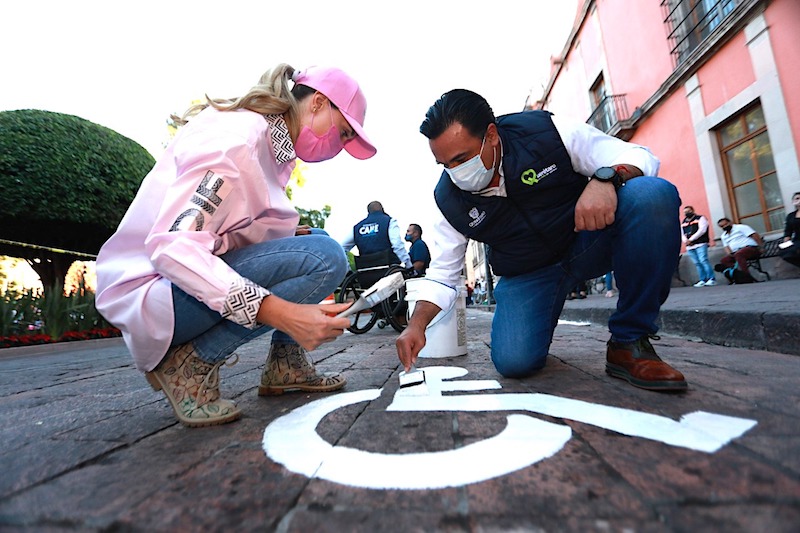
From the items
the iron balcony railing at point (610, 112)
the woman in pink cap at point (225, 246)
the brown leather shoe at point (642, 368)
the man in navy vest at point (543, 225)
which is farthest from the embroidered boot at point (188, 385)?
the iron balcony railing at point (610, 112)

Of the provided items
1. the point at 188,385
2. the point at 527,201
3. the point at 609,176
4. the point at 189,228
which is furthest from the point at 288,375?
the point at 609,176

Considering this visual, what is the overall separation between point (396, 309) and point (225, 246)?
4.04m

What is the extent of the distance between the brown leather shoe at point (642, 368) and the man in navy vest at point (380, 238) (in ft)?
12.9

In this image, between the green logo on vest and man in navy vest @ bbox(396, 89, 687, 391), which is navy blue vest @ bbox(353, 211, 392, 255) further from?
the green logo on vest

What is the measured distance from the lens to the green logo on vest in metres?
2.08

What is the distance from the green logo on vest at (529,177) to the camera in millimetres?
2084

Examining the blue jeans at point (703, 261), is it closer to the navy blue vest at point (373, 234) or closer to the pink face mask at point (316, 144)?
the navy blue vest at point (373, 234)

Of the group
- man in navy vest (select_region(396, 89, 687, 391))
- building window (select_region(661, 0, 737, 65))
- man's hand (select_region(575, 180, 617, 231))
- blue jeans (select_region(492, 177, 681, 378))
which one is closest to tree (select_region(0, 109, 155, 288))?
man in navy vest (select_region(396, 89, 687, 391))

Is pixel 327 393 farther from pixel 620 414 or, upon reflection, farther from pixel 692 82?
pixel 692 82

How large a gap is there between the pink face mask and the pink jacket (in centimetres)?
12

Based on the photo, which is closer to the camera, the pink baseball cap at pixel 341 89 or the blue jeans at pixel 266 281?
the blue jeans at pixel 266 281

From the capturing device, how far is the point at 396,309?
5559 millimetres

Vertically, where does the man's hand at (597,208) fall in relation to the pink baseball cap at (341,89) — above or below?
below

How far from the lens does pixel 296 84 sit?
1.83 metres
